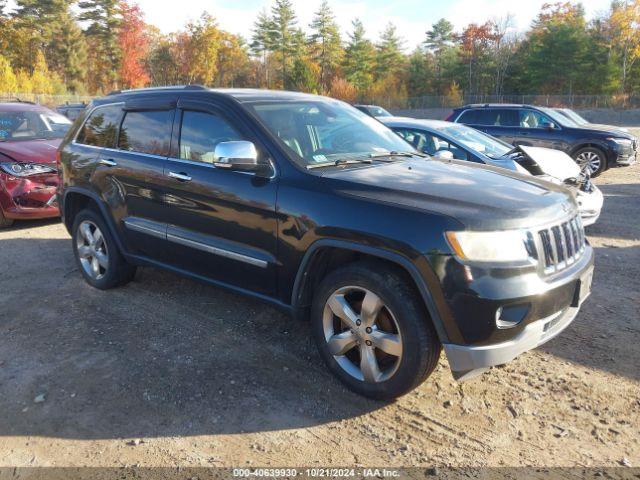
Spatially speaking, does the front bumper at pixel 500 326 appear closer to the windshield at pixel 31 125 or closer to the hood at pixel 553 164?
the hood at pixel 553 164

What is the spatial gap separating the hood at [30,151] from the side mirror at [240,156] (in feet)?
17.2

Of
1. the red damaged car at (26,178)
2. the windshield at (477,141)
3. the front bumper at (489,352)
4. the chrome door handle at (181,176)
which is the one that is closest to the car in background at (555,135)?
the windshield at (477,141)

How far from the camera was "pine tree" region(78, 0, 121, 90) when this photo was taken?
61.1 meters

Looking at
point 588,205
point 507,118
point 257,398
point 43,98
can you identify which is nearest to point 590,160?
point 507,118

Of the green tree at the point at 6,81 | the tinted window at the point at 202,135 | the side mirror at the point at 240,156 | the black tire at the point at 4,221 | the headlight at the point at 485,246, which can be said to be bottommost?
the black tire at the point at 4,221

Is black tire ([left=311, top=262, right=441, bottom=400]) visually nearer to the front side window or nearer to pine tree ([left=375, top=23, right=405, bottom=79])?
the front side window

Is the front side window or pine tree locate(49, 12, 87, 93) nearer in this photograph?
the front side window

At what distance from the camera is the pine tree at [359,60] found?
64500 mm

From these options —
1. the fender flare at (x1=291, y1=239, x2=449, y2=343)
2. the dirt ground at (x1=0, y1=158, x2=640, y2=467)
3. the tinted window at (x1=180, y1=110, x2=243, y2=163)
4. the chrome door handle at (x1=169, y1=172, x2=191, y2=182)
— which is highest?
the tinted window at (x1=180, y1=110, x2=243, y2=163)

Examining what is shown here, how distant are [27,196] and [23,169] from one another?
1.30 ft

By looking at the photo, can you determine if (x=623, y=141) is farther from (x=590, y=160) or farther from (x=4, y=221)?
(x=4, y=221)

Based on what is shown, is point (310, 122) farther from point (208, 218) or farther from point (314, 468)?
point (314, 468)

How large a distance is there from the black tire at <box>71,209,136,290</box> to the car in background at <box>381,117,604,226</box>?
13.3 feet

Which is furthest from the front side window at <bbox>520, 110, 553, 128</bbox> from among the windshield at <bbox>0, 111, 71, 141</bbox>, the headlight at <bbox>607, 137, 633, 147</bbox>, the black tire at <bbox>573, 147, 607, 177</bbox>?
the windshield at <bbox>0, 111, 71, 141</bbox>
